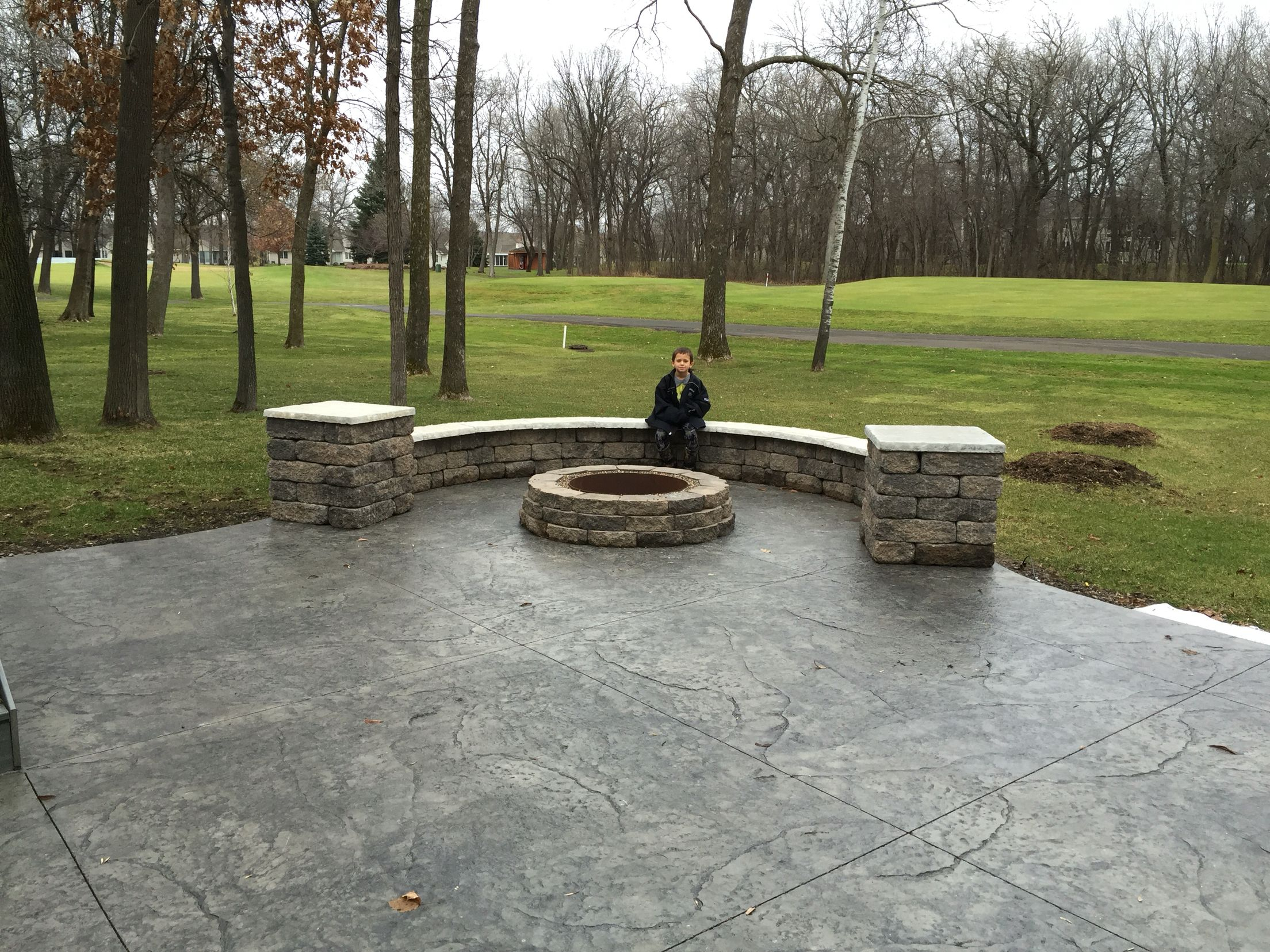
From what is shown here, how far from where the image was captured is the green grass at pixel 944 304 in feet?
103

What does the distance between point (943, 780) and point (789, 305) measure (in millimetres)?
37403

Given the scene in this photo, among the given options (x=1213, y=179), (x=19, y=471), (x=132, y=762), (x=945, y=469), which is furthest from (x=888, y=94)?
(x=1213, y=179)

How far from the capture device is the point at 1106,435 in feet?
43.5

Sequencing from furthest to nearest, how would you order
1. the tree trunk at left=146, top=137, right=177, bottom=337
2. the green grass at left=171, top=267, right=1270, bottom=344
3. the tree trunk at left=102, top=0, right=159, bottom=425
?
1. the green grass at left=171, top=267, right=1270, bottom=344
2. the tree trunk at left=146, top=137, right=177, bottom=337
3. the tree trunk at left=102, top=0, right=159, bottom=425

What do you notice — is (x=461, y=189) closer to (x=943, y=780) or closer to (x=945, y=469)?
(x=945, y=469)

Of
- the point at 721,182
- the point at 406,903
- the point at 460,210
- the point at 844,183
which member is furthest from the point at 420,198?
the point at 406,903

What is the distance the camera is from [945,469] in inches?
265

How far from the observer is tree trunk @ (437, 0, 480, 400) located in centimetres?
1555

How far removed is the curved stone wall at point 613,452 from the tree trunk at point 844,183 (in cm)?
1087

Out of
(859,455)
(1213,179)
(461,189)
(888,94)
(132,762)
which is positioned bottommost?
(132,762)

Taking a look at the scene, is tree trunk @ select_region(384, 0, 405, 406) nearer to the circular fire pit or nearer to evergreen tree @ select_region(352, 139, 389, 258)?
the circular fire pit

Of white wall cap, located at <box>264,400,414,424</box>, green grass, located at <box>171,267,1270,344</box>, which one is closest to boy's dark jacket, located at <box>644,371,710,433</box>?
white wall cap, located at <box>264,400,414,424</box>

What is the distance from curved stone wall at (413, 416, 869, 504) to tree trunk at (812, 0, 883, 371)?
35.7 feet

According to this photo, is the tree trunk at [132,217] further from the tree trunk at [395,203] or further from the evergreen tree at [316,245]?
the evergreen tree at [316,245]
